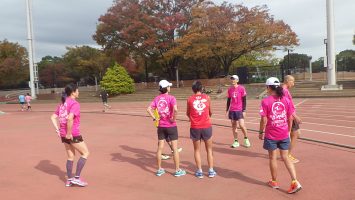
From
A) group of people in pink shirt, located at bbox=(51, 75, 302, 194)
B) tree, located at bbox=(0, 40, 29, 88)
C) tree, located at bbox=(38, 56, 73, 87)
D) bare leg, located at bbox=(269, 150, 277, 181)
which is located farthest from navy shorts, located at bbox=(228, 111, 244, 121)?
tree, located at bbox=(38, 56, 73, 87)

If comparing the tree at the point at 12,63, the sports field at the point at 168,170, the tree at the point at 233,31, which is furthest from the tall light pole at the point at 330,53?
the tree at the point at 12,63

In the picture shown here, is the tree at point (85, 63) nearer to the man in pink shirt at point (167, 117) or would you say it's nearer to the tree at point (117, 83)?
the tree at point (117, 83)

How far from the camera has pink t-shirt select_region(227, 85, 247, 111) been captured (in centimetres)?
905

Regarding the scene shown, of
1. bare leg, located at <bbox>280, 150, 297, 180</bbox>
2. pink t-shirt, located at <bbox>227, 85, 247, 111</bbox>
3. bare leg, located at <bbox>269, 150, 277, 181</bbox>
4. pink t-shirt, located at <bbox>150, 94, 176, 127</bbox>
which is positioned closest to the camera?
bare leg, located at <bbox>280, 150, 297, 180</bbox>

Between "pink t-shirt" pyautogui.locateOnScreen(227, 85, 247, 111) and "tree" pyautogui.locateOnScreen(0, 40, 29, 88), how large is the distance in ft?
170

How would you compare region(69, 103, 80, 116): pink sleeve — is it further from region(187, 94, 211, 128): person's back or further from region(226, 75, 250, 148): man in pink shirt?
region(226, 75, 250, 148): man in pink shirt

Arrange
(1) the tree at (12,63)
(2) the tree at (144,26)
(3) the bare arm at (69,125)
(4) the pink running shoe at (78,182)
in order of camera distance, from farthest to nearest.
A: (1) the tree at (12,63) < (2) the tree at (144,26) < (4) the pink running shoe at (78,182) < (3) the bare arm at (69,125)

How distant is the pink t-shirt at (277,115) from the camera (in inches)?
222

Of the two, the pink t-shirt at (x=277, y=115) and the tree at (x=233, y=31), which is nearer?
A: the pink t-shirt at (x=277, y=115)

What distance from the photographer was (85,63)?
177 feet

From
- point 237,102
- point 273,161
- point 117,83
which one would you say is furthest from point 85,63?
point 273,161

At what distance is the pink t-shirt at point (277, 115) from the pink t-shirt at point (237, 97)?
3.36 meters

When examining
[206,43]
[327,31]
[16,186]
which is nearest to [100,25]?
[206,43]

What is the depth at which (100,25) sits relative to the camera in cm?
4644
